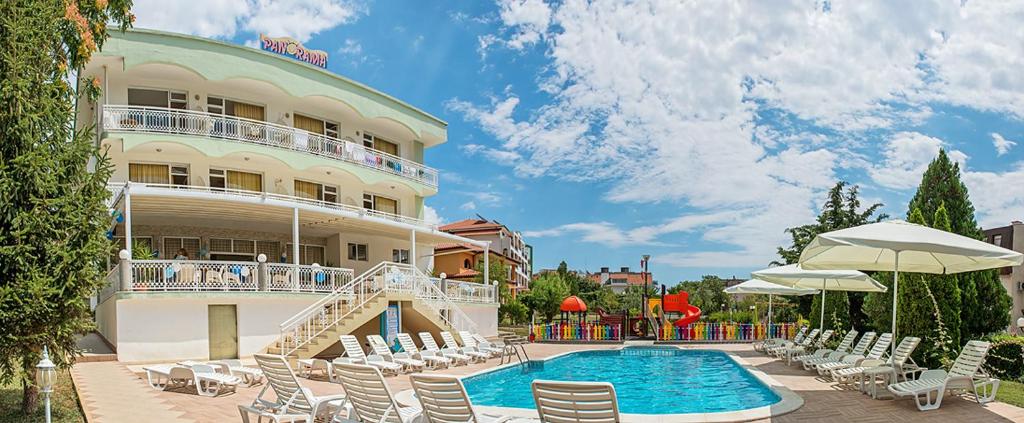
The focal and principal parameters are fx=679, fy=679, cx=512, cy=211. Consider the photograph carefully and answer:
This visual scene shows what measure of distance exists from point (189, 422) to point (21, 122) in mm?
4352

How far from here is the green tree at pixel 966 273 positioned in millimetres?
14797

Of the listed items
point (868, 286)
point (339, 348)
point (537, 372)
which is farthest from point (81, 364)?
point (868, 286)

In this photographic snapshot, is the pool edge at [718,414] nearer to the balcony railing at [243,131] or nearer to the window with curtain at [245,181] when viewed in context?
the balcony railing at [243,131]

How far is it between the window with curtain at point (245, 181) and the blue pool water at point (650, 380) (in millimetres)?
11684

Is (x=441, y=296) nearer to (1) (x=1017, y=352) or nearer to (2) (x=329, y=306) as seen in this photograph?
(2) (x=329, y=306)

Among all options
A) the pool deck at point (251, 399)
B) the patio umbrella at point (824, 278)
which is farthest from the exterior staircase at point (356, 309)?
the patio umbrella at point (824, 278)

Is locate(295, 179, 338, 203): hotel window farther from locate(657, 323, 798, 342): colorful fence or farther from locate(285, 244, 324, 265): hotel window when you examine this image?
locate(657, 323, 798, 342): colorful fence

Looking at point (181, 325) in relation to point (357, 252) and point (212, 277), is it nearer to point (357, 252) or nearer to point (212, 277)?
point (212, 277)

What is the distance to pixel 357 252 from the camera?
1086 inches

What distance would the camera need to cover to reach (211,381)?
40.7 ft


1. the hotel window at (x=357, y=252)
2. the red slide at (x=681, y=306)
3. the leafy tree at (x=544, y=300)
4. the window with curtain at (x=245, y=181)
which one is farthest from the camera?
the leafy tree at (x=544, y=300)

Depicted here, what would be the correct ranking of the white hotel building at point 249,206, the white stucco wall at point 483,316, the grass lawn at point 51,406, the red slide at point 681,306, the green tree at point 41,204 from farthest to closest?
the red slide at point 681,306 < the white stucco wall at point 483,316 < the white hotel building at point 249,206 < the grass lawn at point 51,406 < the green tree at point 41,204

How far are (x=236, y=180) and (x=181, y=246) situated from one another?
9.27ft

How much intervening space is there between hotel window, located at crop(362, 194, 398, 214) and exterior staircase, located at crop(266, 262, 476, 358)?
6.41m
